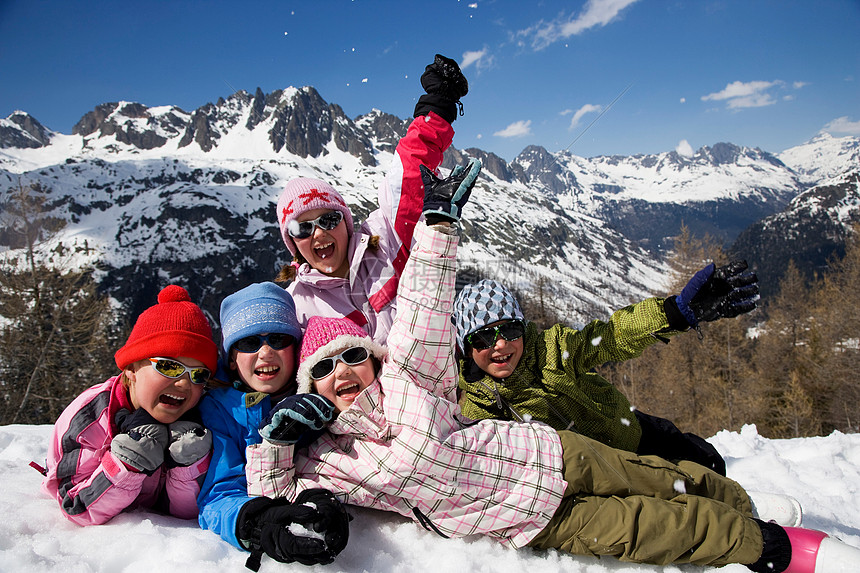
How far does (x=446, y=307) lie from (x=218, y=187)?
627 ft

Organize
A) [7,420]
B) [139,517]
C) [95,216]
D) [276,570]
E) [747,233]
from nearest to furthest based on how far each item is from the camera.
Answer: [276,570] < [139,517] < [7,420] < [95,216] < [747,233]

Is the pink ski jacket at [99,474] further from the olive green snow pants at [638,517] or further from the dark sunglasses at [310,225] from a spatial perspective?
the olive green snow pants at [638,517]

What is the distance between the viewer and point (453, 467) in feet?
8.16

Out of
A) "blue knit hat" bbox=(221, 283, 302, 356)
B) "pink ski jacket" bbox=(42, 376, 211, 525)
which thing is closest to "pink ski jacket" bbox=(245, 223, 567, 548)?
"pink ski jacket" bbox=(42, 376, 211, 525)

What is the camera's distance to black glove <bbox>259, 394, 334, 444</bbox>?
7.84ft

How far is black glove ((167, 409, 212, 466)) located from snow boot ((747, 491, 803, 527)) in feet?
12.2

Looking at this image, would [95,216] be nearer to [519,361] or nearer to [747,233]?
[519,361]

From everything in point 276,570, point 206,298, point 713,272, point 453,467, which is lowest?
point 206,298

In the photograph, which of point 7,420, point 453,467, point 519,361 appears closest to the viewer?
point 453,467

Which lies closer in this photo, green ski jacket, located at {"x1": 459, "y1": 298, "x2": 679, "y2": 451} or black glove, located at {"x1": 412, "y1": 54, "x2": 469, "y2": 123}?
green ski jacket, located at {"x1": 459, "y1": 298, "x2": 679, "y2": 451}

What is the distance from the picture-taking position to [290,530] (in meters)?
2.30

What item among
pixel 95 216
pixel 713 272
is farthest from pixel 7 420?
pixel 95 216

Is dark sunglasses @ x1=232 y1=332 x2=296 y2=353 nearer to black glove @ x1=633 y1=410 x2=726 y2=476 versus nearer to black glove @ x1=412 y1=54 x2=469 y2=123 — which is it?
black glove @ x1=412 y1=54 x2=469 y2=123

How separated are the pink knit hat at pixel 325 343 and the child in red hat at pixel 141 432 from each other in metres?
0.63
